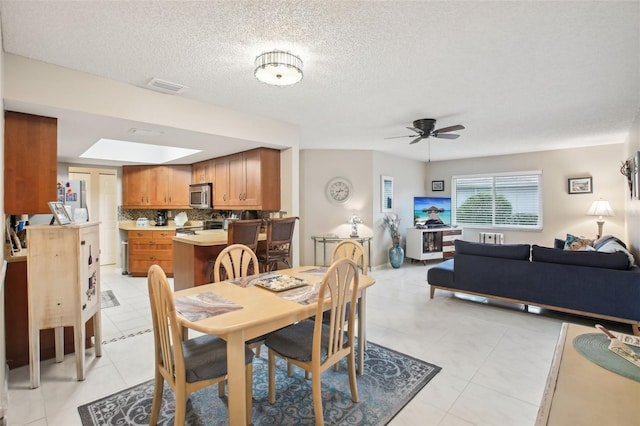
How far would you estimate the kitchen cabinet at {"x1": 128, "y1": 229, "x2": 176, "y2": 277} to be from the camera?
5.58 m

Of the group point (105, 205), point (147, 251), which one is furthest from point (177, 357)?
point (105, 205)

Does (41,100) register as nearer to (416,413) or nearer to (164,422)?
(164,422)

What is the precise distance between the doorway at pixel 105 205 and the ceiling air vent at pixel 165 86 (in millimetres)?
4127

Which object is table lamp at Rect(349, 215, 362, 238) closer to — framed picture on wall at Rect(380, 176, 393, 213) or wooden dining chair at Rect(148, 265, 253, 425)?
framed picture on wall at Rect(380, 176, 393, 213)

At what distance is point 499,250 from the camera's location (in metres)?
3.83

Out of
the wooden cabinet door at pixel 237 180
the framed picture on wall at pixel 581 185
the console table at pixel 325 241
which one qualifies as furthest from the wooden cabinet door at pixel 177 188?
the framed picture on wall at pixel 581 185

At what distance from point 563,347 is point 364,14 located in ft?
6.20

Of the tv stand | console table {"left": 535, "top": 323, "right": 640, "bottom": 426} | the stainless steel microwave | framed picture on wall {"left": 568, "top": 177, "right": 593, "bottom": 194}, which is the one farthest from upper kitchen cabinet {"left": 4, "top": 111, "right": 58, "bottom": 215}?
framed picture on wall {"left": 568, "top": 177, "right": 593, "bottom": 194}

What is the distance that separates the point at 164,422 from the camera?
6.29 ft

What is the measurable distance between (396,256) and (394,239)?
1.36ft

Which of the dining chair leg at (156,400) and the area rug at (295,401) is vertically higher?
the dining chair leg at (156,400)

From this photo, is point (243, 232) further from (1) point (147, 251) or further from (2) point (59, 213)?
(1) point (147, 251)

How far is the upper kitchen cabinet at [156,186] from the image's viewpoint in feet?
19.6

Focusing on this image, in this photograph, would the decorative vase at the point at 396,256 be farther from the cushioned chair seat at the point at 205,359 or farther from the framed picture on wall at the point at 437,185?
the cushioned chair seat at the point at 205,359
